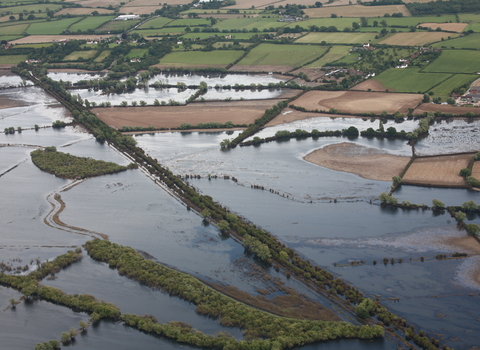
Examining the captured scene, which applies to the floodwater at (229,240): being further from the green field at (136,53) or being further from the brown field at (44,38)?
the brown field at (44,38)

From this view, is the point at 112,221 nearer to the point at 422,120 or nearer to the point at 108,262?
the point at 108,262

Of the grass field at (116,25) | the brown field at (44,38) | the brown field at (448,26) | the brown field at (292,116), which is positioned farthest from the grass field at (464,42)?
the brown field at (44,38)

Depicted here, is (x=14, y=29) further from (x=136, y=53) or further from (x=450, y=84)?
(x=450, y=84)

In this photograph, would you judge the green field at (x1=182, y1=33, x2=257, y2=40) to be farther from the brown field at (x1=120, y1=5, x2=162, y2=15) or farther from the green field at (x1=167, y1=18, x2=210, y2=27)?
the brown field at (x1=120, y1=5, x2=162, y2=15)

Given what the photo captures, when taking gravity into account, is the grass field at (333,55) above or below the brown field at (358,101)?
above

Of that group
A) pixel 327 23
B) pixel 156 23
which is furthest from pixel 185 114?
pixel 156 23

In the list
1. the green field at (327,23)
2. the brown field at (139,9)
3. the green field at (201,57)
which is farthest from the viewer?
the brown field at (139,9)

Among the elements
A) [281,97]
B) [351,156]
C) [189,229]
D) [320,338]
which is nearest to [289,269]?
[320,338]
